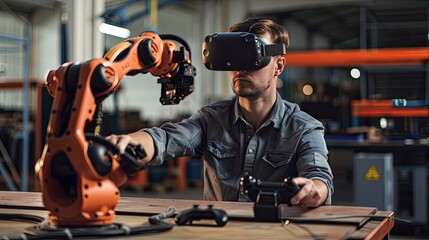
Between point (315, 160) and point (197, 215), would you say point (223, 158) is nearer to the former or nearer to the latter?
point (315, 160)

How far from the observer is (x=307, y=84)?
1366 cm

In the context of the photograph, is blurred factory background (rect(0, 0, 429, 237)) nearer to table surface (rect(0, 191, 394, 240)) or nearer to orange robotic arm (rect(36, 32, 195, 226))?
table surface (rect(0, 191, 394, 240))

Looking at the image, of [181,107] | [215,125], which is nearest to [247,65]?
[215,125]

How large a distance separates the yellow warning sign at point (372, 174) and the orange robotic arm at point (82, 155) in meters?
4.17

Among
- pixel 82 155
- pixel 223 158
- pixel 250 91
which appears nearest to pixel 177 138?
pixel 223 158

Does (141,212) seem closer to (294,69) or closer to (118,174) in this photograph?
(118,174)

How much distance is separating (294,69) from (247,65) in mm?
14868

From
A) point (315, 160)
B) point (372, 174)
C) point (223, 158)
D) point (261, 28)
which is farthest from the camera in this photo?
point (372, 174)

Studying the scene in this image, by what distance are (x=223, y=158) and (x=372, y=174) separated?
11.2 feet

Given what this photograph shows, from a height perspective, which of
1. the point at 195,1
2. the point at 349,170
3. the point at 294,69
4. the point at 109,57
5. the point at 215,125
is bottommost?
the point at 349,170

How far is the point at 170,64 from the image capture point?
66.7 inches

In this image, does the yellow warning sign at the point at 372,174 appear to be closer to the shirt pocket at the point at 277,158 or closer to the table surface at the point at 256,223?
the shirt pocket at the point at 277,158

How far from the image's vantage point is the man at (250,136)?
6.98ft

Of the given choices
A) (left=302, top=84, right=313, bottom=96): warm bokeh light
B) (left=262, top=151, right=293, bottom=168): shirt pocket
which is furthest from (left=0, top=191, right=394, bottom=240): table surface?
(left=302, top=84, right=313, bottom=96): warm bokeh light
